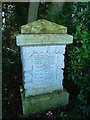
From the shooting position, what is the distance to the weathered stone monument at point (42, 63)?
236cm

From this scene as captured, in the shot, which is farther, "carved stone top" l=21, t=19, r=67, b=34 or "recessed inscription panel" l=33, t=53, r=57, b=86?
"recessed inscription panel" l=33, t=53, r=57, b=86

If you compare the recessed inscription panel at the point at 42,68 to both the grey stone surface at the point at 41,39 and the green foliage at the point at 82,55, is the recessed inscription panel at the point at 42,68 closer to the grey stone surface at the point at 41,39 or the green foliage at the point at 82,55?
the grey stone surface at the point at 41,39

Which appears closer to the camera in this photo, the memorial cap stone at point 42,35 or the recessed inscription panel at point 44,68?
the memorial cap stone at point 42,35

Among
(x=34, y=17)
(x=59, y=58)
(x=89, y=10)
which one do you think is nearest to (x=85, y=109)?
(x=59, y=58)

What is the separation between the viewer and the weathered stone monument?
2363mm

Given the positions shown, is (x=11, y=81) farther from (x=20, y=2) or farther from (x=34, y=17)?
(x=20, y=2)

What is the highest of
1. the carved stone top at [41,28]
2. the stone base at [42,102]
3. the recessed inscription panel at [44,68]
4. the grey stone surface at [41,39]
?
the carved stone top at [41,28]

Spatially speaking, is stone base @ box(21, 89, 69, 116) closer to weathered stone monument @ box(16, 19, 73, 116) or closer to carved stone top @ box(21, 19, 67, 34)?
weathered stone monument @ box(16, 19, 73, 116)

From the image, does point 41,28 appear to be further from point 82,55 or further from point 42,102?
point 42,102

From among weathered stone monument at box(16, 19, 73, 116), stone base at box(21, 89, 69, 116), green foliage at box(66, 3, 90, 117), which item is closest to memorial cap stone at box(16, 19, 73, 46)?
weathered stone monument at box(16, 19, 73, 116)

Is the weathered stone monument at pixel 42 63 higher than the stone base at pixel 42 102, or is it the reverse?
the weathered stone monument at pixel 42 63

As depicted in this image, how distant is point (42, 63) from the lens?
259 centimetres

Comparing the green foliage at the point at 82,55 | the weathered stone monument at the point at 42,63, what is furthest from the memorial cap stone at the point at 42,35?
the green foliage at the point at 82,55

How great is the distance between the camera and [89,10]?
8.64ft
